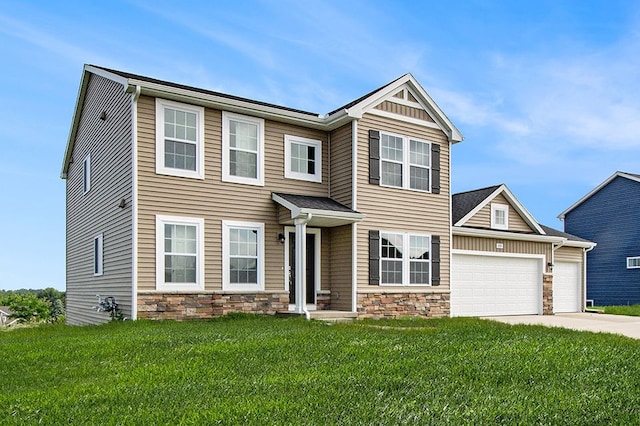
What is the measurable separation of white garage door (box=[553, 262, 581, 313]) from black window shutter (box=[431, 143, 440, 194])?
7.43m

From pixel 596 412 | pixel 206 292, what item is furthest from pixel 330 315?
pixel 596 412

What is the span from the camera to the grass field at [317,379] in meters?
5.17

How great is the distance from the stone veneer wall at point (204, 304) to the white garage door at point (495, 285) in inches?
240

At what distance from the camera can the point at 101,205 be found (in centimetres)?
1535

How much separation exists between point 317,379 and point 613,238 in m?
25.5

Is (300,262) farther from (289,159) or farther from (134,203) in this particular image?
(134,203)

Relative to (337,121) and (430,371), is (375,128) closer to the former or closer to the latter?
(337,121)

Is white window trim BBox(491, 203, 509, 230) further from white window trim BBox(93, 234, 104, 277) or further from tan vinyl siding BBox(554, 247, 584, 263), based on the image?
white window trim BBox(93, 234, 104, 277)

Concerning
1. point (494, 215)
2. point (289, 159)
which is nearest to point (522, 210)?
point (494, 215)

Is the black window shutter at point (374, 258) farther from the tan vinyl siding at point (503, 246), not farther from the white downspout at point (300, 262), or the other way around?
the tan vinyl siding at point (503, 246)

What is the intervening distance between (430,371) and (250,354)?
2.49 meters

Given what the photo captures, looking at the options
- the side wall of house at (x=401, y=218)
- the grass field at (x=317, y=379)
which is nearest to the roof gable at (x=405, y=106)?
the side wall of house at (x=401, y=218)

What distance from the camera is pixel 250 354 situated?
25.7 ft

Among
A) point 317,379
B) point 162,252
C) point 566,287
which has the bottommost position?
point 566,287
